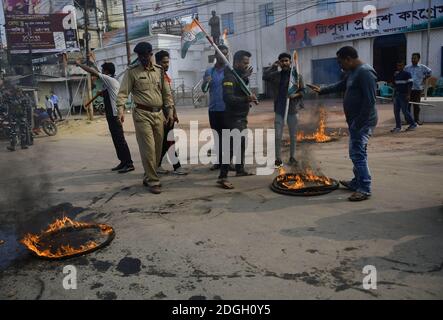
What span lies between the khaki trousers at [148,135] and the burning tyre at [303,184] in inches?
69.9

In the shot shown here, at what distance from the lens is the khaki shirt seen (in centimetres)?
539

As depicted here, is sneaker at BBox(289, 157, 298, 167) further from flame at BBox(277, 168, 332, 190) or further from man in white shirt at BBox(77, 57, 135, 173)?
man in white shirt at BBox(77, 57, 135, 173)

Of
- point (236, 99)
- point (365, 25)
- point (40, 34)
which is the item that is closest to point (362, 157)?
point (236, 99)

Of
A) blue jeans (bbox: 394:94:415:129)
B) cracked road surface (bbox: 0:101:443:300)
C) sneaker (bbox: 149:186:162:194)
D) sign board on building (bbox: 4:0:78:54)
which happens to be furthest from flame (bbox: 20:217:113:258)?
sign board on building (bbox: 4:0:78:54)

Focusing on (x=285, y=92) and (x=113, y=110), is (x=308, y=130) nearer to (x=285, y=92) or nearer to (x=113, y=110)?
(x=285, y=92)

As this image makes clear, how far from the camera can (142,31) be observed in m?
30.9

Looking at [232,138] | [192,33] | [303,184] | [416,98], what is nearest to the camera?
[303,184]

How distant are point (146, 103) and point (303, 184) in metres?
2.52

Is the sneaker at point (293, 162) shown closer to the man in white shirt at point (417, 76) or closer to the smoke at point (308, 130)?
the smoke at point (308, 130)

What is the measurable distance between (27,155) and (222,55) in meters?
6.83

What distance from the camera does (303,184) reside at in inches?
210

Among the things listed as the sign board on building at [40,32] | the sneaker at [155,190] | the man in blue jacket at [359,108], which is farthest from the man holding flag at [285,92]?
the sign board on building at [40,32]
